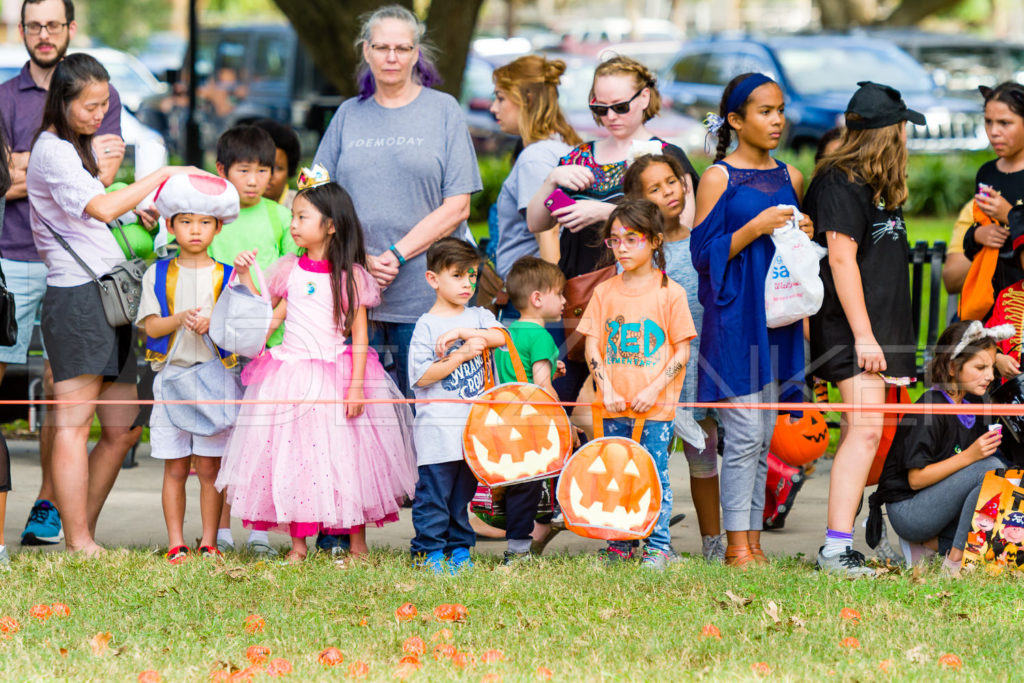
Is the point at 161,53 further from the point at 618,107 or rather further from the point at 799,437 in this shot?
the point at 799,437

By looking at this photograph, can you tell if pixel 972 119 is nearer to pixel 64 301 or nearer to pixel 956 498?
pixel 956 498

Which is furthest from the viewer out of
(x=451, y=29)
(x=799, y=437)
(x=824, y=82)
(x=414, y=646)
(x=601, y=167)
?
(x=824, y=82)

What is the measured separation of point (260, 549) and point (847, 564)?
2476 mm

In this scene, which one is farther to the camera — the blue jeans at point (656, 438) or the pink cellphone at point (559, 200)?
the pink cellphone at point (559, 200)

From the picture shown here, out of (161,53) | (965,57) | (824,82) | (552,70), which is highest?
(161,53)

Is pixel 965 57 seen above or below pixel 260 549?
above

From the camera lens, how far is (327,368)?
19.5ft

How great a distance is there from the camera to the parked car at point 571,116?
1775cm

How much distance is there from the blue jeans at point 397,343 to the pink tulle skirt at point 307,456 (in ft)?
0.92

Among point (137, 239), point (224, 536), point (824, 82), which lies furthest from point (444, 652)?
point (824, 82)

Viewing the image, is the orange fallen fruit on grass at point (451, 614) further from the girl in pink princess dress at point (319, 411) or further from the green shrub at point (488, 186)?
the green shrub at point (488, 186)

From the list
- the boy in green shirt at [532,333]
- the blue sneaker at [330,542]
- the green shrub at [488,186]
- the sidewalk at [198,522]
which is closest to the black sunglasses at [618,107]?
the boy in green shirt at [532,333]

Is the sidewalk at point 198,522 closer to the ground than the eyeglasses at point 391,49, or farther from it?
closer to the ground

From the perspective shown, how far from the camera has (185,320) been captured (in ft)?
19.2
